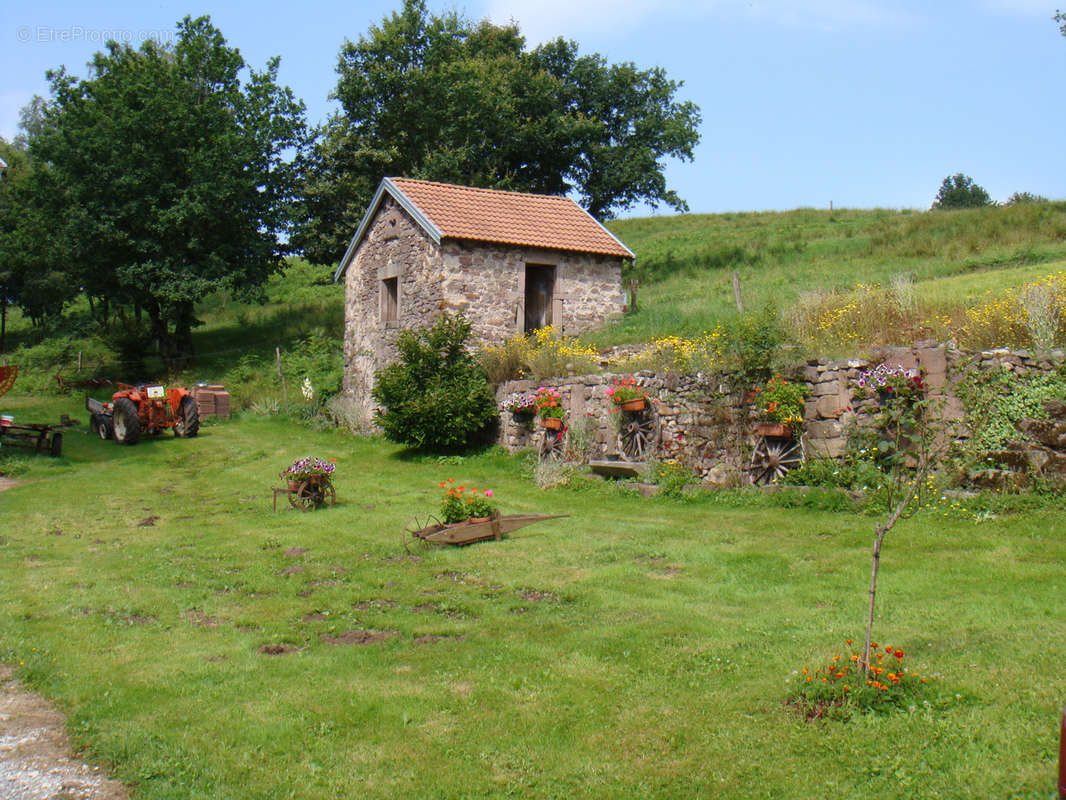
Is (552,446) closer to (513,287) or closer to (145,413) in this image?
(513,287)

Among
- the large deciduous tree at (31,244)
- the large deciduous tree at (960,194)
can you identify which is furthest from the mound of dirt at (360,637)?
the large deciduous tree at (960,194)

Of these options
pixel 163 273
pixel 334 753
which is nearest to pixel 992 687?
pixel 334 753

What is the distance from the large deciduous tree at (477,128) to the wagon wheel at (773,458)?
21419 millimetres

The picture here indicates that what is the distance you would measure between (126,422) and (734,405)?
46.1 ft

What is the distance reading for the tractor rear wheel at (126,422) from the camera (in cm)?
1977

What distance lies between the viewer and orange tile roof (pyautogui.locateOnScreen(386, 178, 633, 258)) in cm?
1948

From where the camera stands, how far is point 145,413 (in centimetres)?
2073

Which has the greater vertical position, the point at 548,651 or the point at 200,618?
the point at 548,651

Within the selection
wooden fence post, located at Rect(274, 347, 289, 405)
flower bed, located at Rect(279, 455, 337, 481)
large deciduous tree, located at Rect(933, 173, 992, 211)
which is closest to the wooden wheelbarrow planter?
flower bed, located at Rect(279, 455, 337, 481)

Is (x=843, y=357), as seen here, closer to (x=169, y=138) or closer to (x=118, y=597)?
(x=118, y=597)

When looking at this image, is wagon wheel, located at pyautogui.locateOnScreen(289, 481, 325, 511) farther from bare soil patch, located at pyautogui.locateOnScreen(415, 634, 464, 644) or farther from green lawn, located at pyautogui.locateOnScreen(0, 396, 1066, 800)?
bare soil patch, located at pyautogui.locateOnScreen(415, 634, 464, 644)

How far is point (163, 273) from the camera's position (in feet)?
91.5

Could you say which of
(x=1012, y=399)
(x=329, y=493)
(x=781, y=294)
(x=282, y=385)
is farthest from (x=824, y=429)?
(x=282, y=385)

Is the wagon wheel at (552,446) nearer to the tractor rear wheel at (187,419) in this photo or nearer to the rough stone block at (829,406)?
the rough stone block at (829,406)
